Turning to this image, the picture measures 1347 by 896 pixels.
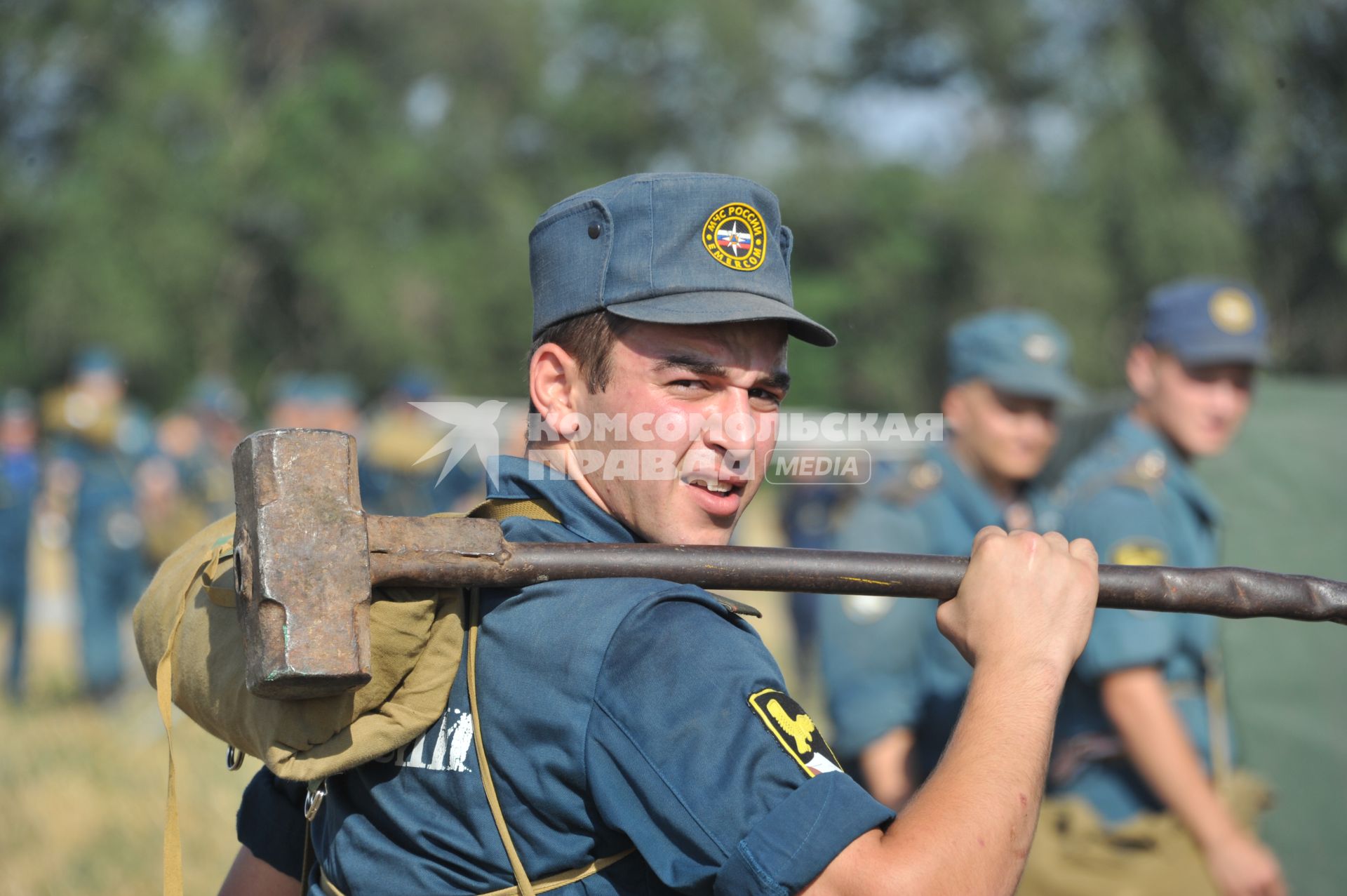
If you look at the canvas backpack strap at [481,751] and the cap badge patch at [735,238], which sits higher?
the cap badge patch at [735,238]

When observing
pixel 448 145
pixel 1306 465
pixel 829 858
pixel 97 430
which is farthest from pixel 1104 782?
pixel 448 145

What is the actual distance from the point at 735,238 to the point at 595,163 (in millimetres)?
33565

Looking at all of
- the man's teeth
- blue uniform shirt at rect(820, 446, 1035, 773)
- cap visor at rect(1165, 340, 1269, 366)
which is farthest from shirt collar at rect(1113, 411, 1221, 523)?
the man's teeth

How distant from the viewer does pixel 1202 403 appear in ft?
14.0

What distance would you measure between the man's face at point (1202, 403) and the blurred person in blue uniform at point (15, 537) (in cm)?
916

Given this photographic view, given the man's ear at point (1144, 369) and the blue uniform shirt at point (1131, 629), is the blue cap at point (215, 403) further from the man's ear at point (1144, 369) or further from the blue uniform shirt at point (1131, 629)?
the blue uniform shirt at point (1131, 629)

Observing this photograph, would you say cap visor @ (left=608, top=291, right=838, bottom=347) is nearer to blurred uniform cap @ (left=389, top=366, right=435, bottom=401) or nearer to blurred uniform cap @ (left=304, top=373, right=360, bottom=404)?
blurred uniform cap @ (left=304, top=373, right=360, bottom=404)

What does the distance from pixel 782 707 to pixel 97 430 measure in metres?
9.91

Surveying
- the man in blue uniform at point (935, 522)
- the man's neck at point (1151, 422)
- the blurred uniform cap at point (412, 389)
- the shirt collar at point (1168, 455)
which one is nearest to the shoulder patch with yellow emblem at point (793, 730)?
the man in blue uniform at point (935, 522)

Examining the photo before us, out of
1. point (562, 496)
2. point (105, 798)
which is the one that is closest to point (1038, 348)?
point (562, 496)

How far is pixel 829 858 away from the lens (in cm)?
157

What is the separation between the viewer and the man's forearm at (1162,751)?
3680 millimetres

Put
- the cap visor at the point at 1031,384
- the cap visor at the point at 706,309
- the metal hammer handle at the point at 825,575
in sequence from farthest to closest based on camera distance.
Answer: the cap visor at the point at 1031,384 → the cap visor at the point at 706,309 → the metal hammer handle at the point at 825,575

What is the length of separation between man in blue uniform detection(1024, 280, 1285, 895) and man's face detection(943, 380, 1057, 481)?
0.90ft
